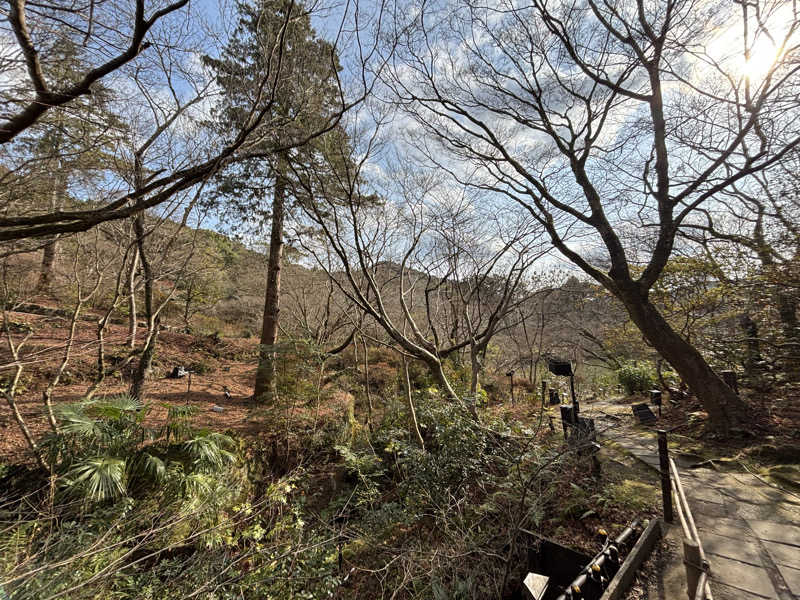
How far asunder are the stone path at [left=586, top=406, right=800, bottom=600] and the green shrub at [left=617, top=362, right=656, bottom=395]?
5.71m

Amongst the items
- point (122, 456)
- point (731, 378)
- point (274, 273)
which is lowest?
point (122, 456)

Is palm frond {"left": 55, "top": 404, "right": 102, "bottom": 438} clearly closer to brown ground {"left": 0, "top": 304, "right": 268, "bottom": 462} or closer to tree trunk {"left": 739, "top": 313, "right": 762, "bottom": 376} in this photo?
brown ground {"left": 0, "top": 304, "right": 268, "bottom": 462}

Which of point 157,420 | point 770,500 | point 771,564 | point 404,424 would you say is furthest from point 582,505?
point 157,420

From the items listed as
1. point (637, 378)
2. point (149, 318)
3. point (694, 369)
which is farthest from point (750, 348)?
point (149, 318)

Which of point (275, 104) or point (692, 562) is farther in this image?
point (275, 104)

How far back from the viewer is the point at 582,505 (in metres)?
3.00

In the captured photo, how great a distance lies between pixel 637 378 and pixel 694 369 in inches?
187

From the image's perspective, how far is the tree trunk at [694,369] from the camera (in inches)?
167

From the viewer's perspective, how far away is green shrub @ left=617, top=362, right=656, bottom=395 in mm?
8211

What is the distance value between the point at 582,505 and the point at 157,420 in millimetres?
6195

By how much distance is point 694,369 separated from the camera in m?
4.52

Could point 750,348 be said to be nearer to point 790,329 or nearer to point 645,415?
point 790,329

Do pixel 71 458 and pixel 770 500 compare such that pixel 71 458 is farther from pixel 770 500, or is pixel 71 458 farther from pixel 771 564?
pixel 770 500

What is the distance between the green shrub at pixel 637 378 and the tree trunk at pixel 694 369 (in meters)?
4.28
